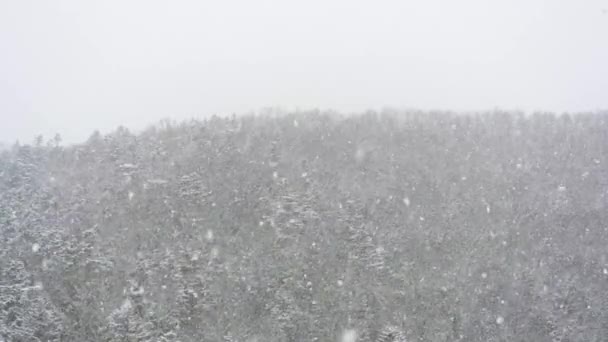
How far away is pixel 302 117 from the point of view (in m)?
19.1

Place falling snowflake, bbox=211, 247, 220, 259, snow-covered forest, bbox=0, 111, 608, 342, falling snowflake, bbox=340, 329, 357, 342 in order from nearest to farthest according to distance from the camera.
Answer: falling snowflake, bbox=340, 329, 357, 342 < snow-covered forest, bbox=0, 111, 608, 342 < falling snowflake, bbox=211, 247, 220, 259

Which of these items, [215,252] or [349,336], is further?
[215,252]

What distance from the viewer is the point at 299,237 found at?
1401 centimetres

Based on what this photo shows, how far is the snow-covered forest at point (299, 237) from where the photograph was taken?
12172 millimetres

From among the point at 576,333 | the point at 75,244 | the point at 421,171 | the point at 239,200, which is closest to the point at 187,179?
the point at 239,200

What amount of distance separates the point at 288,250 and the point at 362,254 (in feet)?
6.45

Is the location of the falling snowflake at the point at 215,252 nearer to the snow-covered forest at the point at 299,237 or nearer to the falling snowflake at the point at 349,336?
the snow-covered forest at the point at 299,237

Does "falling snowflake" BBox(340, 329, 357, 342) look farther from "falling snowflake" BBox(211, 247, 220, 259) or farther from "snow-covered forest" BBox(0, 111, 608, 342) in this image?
"falling snowflake" BBox(211, 247, 220, 259)

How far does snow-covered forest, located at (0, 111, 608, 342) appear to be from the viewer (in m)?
12.2

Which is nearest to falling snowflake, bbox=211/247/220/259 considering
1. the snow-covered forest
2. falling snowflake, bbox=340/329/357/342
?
the snow-covered forest

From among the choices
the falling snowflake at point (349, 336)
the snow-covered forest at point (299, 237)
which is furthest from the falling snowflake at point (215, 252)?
the falling snowflake at point (349, 336)

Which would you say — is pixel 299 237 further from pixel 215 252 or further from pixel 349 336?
pixel 349 336

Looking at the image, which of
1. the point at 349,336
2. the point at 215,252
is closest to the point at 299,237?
the point at 215,252

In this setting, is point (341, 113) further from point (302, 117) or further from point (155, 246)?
point (155, 246)
